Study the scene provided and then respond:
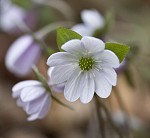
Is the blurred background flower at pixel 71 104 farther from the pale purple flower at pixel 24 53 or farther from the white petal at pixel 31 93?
the white petal at pixel 31 93

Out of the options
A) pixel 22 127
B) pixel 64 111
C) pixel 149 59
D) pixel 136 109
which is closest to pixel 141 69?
pixel 149 59

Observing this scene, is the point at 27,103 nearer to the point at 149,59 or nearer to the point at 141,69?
the point at 141,69

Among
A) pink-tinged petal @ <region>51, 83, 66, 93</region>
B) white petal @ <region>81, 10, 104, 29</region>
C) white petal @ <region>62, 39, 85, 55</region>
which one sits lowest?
pink-tinged petal @ <region>51, 83, 66, 93</region>

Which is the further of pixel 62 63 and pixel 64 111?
pixel 64 111

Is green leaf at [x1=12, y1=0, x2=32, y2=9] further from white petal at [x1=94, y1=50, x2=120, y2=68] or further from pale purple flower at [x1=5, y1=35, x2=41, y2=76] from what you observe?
white petal at [x1=94, y1=50, x2=120, y2=68]

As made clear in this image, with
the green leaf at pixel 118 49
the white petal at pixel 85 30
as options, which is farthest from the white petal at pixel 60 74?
the white petal at pixel 85 30

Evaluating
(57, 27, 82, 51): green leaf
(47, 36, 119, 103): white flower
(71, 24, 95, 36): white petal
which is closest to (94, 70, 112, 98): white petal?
(47, 36, 119, 103): white flower

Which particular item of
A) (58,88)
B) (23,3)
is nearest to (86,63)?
(58,88)
